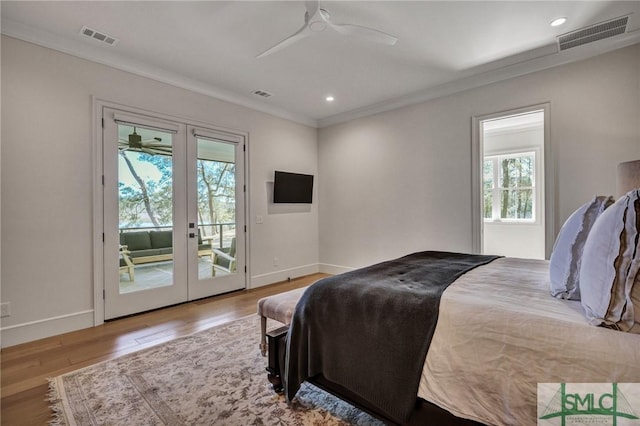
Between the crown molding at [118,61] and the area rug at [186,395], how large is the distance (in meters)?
2.92

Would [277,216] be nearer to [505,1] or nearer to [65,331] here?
[65,331]

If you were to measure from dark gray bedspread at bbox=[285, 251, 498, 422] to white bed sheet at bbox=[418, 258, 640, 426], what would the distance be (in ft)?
0.28

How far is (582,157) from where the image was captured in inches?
123

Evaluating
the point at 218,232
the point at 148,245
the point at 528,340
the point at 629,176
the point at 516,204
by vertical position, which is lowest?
the point at 528,340

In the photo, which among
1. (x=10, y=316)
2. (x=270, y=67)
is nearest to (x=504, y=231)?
(x=270, y=67)

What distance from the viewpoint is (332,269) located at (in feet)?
17.7

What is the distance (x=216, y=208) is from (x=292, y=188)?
4.53ft

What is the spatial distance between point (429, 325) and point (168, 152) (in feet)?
11.6

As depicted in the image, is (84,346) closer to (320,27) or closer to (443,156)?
(320,27)

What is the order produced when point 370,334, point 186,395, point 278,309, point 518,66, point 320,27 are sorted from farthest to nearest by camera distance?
point 518,66
point 320,27
point 278,309
point 186,395
point 370,334

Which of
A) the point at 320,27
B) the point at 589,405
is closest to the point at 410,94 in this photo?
the point at 320,27

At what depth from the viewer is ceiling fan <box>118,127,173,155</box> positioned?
332cm

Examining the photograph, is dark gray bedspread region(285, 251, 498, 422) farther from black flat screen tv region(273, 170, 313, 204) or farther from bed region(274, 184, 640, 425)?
black flat screen tv region(273, 170, 313, 204)

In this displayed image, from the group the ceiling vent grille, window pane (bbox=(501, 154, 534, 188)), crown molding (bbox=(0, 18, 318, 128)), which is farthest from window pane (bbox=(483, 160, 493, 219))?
the ceiling vent grille
